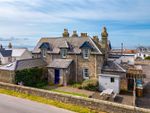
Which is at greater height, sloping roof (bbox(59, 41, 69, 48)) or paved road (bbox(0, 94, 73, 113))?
sloping roof (bbox(59, 41, 69, 48))

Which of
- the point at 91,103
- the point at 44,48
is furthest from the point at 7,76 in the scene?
the point at 91,103

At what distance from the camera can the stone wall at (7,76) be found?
2430cm

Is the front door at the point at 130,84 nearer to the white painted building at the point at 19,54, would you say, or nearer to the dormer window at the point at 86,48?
the dormer window at the point at 86,48

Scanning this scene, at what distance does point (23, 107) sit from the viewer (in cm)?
1295

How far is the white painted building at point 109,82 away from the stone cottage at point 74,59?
2.12 meters

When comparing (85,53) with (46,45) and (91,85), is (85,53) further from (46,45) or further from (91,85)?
(46,45)

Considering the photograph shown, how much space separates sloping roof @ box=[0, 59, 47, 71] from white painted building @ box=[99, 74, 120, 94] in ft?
34.8

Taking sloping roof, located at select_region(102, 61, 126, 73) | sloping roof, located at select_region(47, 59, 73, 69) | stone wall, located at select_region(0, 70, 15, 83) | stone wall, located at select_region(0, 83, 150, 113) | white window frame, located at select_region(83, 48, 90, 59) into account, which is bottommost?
stone wall, located at select_region(0, 83, 150, 113)

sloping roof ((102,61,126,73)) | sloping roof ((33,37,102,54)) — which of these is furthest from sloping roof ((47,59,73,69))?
sloping roof ((102,61,126,73))

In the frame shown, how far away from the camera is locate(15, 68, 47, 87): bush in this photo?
976 inches

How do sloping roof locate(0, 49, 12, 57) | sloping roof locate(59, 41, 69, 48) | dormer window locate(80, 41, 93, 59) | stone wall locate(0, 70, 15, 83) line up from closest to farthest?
stone wall locate(0, 70, 15, 83) → dormer window locate(80, 41, 93, 59) → sloping roof locate(59, 41, 69, 48) → sloping roof locate(0, 49, 12, 57)

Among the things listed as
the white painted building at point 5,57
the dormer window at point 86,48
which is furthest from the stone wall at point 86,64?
Result: the white painted building at point 5,57

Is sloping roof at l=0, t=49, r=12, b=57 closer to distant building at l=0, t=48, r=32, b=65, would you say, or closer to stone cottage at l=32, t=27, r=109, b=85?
distant building at l=0, t=48, r=32, b=65

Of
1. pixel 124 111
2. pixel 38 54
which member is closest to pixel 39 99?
pixel 124 111
